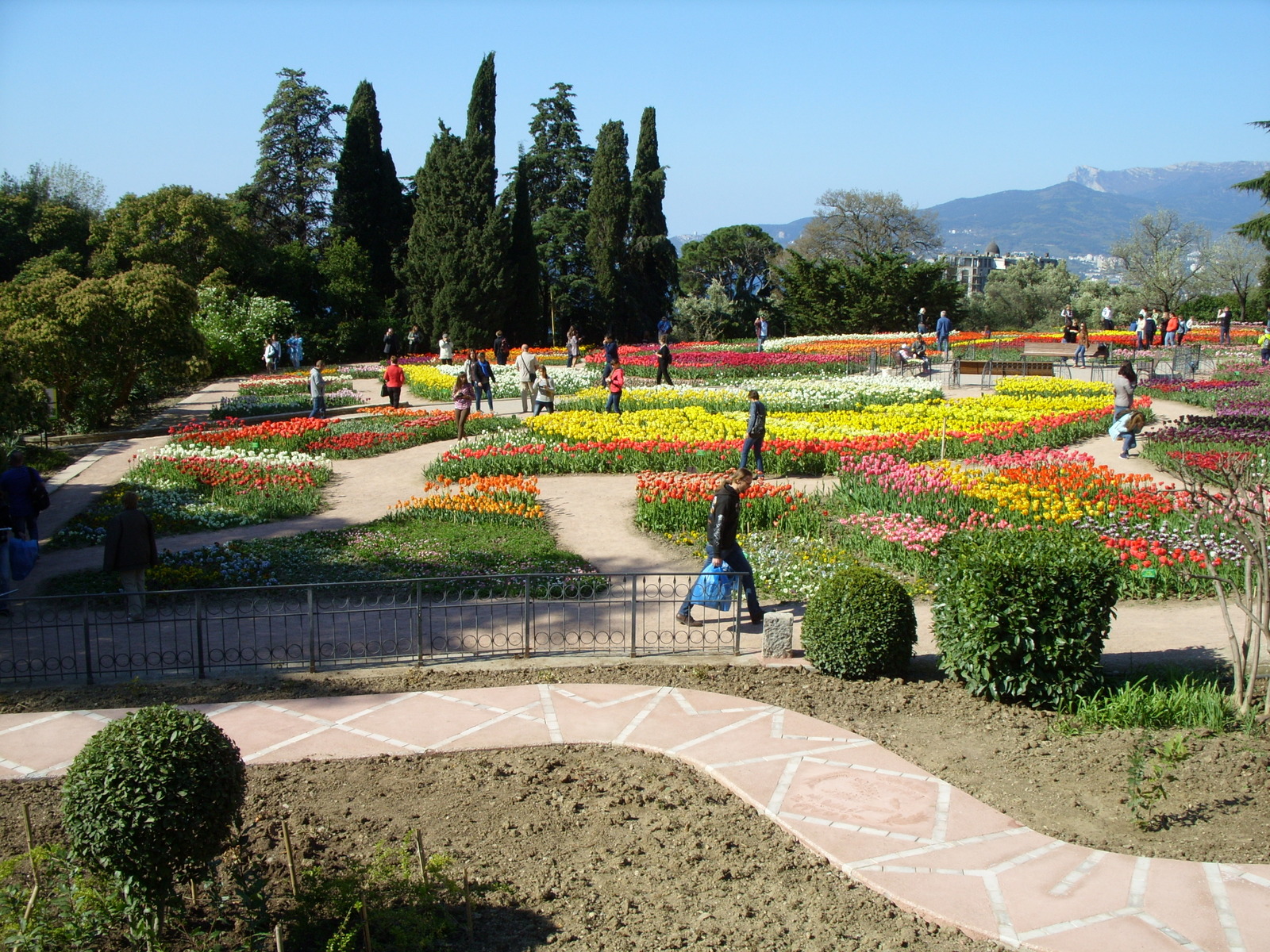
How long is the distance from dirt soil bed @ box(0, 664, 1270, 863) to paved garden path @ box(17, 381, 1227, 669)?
1.47 m

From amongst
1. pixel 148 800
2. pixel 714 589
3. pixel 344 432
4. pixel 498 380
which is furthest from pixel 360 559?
pixel 498 380

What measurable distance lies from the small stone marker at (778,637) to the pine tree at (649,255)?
3663 centimetres

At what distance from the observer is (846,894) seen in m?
4.79

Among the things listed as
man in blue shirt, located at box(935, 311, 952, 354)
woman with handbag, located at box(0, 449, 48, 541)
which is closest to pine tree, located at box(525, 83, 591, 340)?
man in blue shirt, located at box(935, 311, 952, 354)

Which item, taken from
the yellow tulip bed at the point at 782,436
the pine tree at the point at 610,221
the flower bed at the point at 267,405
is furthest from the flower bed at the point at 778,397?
the pine tree at the point at 610,221

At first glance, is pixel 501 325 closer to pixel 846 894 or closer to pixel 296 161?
pixel 296 161

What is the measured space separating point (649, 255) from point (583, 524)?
33.3 m

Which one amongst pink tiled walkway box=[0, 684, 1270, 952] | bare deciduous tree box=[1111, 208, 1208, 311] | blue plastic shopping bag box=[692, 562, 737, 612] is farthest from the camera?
bare deciduous tree box=[1111, 208, 1208, 311]

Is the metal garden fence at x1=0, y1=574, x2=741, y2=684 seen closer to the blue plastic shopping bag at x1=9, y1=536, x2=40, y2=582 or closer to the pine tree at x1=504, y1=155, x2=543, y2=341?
the blue plastic shopping bag at x1=9, y1=536, x2=40, y2=582

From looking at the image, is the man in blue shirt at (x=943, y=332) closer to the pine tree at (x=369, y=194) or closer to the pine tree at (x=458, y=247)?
the pine tree at (x=458, y=247)

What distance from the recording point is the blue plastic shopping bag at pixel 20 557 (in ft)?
32.6

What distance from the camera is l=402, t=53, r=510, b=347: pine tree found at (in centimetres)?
3762

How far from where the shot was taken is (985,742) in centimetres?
643

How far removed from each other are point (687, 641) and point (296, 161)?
150ft
